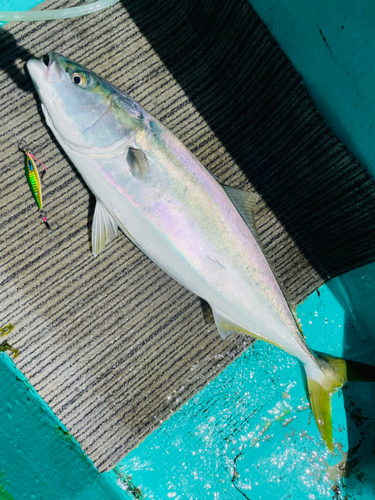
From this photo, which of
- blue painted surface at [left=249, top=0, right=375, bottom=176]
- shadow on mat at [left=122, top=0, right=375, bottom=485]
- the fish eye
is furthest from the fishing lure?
blue painted surface at [left=249, top=0, right=375, bottom=176]

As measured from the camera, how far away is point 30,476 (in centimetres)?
147

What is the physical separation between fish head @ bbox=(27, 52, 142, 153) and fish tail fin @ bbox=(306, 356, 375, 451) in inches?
45.7

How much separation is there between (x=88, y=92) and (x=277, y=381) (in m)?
1.49

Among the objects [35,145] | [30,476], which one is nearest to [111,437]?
[30,476]

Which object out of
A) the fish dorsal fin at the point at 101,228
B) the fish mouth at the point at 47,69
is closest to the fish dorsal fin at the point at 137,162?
the fish dorsal fin at the point at 101,228

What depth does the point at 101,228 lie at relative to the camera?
145 centimetres

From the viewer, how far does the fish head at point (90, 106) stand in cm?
123

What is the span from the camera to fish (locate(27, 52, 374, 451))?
1.23 metres

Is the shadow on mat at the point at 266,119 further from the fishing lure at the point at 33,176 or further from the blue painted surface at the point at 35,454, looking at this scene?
the blue painted surface at the point at 35,454

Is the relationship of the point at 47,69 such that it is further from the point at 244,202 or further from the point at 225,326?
the point at 225,326

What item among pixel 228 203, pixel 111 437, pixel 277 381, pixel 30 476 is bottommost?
pixel 277 381

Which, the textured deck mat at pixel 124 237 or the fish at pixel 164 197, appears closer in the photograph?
the fish at pixel 164 197

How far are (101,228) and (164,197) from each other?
0.35 metres

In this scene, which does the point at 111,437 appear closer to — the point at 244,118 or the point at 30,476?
the point at 30,476
